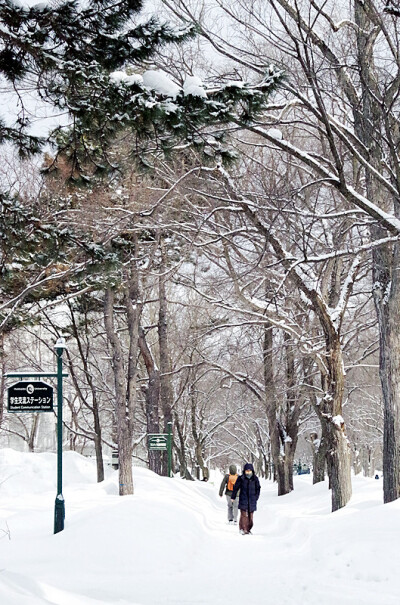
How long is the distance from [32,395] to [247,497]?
6.02 m

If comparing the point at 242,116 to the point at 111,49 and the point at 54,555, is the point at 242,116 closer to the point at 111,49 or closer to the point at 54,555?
the point at 111,49

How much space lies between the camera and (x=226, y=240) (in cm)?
1553

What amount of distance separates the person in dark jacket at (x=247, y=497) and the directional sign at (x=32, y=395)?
5.66 metres

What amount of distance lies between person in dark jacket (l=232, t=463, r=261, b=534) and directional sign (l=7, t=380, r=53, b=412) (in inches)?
223

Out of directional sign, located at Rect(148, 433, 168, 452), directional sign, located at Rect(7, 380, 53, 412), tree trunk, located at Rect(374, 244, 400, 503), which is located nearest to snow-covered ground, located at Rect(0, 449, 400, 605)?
tree trunk, located at Rect(374, 244, 400, 503)

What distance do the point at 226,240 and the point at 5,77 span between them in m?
8.75

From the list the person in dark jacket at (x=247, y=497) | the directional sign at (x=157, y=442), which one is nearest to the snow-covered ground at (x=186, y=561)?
the person in dark jacket at (x=247, y=497)

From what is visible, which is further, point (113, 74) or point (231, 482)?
point (231, 482)

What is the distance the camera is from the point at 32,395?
1141 cm

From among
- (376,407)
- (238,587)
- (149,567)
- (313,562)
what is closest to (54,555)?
(149,567)

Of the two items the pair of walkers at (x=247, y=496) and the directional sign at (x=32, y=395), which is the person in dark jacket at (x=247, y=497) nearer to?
the pair of walkers at (x=247, y=496)

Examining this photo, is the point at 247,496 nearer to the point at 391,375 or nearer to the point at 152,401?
the point at 391,375

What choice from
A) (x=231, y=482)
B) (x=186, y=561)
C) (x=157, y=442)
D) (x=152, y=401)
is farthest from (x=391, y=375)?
(x=152, y=401)

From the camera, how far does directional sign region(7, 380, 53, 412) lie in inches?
445
